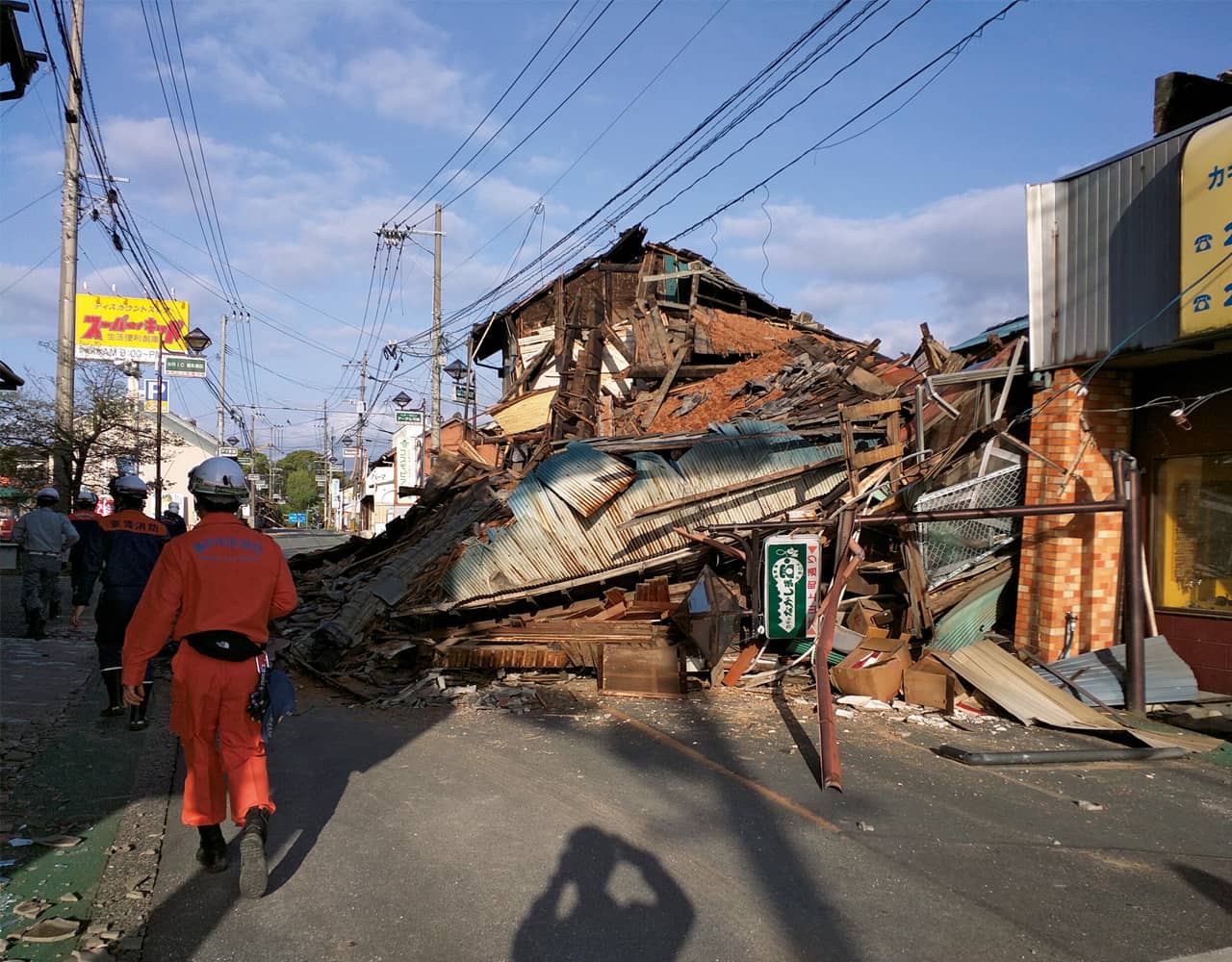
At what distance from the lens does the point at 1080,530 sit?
26.7ft

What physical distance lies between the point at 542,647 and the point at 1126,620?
A: 538cm

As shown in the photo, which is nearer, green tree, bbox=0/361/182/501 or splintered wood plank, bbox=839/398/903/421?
splintered wood plank, bbox=839/398/903/421

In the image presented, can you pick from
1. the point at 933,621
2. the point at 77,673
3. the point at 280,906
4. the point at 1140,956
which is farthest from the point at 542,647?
the point at 1140,956

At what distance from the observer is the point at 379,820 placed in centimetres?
501

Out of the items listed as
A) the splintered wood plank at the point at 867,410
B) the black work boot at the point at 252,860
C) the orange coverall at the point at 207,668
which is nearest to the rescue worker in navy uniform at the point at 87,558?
the orange coverall at the point at 207,668

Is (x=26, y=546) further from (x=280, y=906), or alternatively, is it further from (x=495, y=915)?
(x=495, y=915)

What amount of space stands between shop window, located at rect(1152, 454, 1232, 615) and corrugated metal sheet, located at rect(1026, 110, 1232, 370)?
1378 mm

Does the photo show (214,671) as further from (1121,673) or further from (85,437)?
(85,437)

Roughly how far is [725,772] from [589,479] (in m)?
4.28

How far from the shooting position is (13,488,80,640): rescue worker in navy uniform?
10.6 m

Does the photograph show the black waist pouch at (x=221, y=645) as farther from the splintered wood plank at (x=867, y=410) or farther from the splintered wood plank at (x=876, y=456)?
the splintered wood plank at (x=867, y=410)

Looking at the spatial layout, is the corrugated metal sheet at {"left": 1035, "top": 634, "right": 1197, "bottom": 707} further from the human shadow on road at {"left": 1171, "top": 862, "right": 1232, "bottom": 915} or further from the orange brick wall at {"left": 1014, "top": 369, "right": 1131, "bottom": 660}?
the human shadow on road at {"left": 1171, "top": 862, "right": 1232, "bottom": 915}

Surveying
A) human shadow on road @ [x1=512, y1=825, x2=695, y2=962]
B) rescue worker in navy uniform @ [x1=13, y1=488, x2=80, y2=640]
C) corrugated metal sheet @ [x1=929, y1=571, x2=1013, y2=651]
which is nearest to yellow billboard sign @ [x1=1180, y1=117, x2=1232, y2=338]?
corrugated metal sheet @ [x1=929, y1=571, x2=1013, y2=651]

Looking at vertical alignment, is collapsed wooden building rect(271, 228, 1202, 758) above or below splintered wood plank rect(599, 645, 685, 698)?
above
